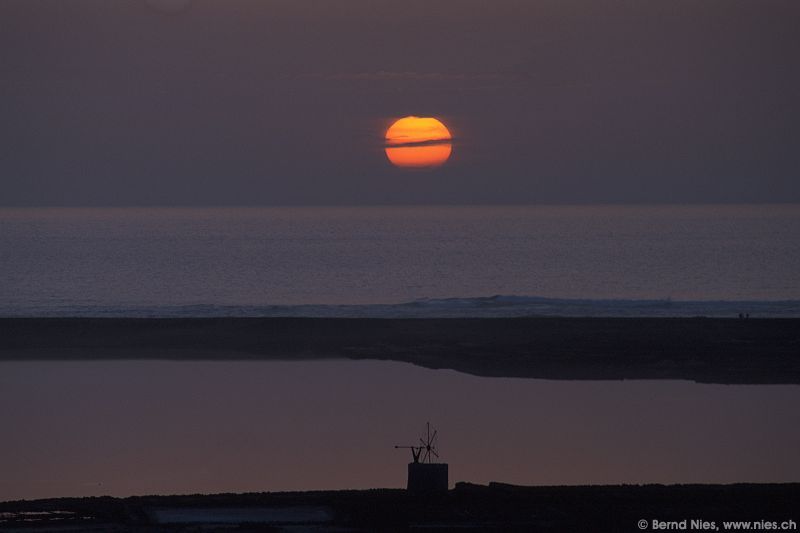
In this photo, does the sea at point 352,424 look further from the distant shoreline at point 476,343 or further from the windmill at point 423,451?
the distant shoreline at point 476,343

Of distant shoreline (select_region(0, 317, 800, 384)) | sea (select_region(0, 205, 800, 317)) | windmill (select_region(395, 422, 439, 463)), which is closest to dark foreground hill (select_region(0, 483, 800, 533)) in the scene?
windmill (select_region(395, 422, 439, 463))

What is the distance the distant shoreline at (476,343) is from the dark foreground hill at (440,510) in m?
10.7

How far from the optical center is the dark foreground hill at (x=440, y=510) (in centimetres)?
1237

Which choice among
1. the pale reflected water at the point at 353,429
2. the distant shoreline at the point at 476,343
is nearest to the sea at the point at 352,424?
the pale reflected water at the point at 353,429

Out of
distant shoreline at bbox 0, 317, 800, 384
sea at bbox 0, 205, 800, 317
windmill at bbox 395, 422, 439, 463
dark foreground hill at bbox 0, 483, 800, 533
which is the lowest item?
dark foreground hill at bbox 0, 483, 800, 533

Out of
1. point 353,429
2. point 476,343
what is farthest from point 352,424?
point 476,343

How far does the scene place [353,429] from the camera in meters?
18.4

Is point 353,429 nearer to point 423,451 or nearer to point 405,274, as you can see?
point 423,451

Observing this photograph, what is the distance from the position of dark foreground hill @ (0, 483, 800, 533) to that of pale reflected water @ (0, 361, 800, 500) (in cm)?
109

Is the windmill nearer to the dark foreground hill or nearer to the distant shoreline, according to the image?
the dark foreground hill

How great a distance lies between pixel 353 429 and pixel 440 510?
5.43 metres

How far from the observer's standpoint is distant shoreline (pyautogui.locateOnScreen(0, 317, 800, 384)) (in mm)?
25688

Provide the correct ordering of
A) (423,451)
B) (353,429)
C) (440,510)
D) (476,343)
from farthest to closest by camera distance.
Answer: (476,343) → (353,429) → (423,451) → (440,510)

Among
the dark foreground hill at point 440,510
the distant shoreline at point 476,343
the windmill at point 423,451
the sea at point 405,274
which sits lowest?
the dark foreground hill at point 440,510
